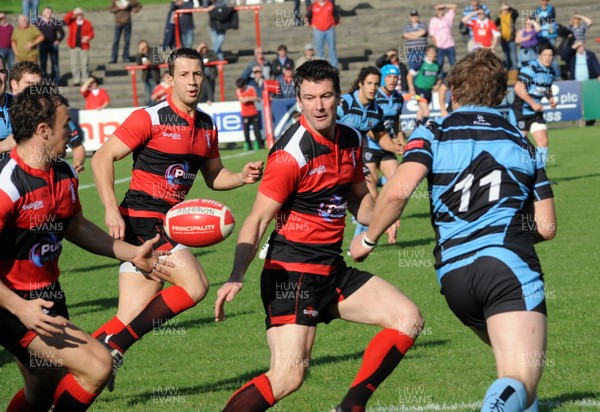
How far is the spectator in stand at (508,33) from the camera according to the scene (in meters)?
30.6

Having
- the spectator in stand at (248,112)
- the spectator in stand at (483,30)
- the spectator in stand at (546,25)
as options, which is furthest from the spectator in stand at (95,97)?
the spectator in stand at (546,25)

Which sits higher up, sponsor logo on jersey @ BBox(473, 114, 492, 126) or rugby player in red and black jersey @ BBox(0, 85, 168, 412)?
sponsor logo on jersey @ BBox(473, 114, 492, 126)

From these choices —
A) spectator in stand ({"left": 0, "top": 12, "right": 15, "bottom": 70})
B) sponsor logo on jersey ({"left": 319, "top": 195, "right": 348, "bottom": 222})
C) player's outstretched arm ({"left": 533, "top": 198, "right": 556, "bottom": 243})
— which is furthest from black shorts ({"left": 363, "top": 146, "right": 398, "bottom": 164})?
spectator in stand ({"left": 0, "top": 12, "right": 15, "bottom": 70})

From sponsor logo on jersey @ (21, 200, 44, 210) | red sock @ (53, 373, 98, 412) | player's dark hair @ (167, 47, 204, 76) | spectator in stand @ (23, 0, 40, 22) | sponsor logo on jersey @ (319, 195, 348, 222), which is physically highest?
spectator in stand @ (23, 0, 40, 22)

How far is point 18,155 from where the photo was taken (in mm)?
5711

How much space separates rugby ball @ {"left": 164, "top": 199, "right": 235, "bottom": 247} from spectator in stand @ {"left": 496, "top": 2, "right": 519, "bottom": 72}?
25.0 metres

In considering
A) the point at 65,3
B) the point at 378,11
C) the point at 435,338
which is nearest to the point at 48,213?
the point at 435,338

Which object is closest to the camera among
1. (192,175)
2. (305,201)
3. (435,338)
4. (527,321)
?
(527,321)

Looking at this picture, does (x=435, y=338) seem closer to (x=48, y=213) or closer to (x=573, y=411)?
(x=573, y=411)

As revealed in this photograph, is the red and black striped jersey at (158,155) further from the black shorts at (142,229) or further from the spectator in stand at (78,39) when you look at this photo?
the spectator in stand at (78,39)

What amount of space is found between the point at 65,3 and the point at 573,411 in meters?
40.4

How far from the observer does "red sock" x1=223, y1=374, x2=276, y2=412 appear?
5836 mm

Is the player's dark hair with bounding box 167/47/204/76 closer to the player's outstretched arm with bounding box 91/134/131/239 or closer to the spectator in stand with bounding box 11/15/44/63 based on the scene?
the player's outstretched arm with bounding box 91/134/131/239

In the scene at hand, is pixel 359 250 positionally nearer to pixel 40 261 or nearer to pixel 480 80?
pixel 480 80
